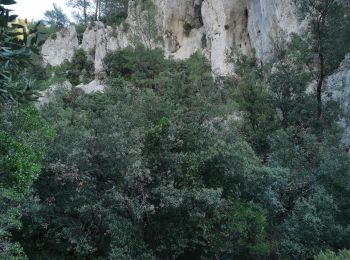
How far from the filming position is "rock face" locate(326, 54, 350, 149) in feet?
64.5

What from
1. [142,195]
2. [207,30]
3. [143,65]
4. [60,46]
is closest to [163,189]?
[142,195]

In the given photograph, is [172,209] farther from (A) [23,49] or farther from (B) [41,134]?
(A) [23,49]

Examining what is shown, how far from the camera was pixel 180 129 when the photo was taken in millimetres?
15008

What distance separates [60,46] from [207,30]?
20.3 metres

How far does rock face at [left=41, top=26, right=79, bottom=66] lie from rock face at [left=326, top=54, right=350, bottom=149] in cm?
3386

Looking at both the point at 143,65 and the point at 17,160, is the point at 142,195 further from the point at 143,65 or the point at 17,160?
the point at 143,65

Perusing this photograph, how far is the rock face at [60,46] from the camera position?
1939 inches

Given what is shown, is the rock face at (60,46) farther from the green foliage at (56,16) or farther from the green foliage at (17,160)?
the green foliage at (17,160)

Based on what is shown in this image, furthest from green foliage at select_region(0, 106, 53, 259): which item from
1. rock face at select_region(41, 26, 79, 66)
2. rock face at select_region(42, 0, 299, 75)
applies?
rock face at select_region(41, 26, 79, 66)

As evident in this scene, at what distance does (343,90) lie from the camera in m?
20.7

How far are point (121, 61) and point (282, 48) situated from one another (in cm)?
1849

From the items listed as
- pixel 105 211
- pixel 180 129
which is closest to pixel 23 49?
pixel 105 211

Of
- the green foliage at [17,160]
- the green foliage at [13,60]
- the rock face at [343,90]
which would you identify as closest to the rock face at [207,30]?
the rock face at [343,90]

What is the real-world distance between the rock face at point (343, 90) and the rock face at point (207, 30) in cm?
586
